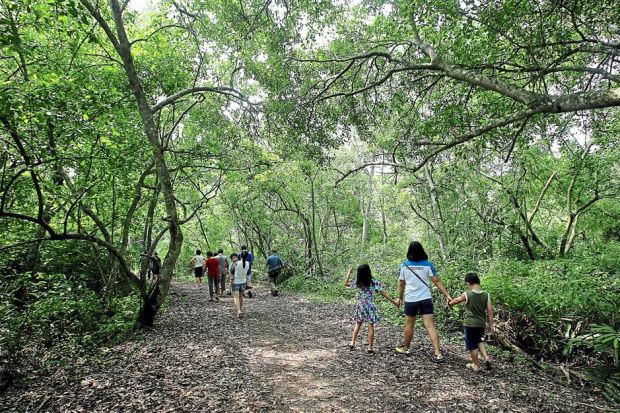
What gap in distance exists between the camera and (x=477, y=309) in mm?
5844

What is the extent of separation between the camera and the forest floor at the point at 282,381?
4.83 meters

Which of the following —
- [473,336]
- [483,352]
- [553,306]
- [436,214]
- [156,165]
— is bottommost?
[483,352]

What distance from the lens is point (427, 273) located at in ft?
20.7

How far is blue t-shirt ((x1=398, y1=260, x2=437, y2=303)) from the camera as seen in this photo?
20.7ft

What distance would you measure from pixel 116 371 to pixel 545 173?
15364 millimetres

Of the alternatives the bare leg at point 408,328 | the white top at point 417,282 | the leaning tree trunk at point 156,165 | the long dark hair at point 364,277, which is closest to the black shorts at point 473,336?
the white top at point 417,282

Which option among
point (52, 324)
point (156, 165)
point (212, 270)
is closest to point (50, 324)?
Answer: point (52, 324)

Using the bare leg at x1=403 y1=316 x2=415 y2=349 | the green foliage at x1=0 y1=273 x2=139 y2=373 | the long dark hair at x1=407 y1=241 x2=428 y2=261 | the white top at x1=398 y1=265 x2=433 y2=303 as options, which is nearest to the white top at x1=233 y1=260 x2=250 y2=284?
the green foliage at x1=0 y1=273 x2=139 y2=373

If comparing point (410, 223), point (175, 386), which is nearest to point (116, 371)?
point (175, 386)

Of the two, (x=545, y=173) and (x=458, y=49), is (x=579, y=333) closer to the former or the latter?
(x=458, y=49)

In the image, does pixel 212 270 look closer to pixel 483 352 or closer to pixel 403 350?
pixel 403 350

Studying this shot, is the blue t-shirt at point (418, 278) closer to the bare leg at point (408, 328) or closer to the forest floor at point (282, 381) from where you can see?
the bare leg at point (408, 328)

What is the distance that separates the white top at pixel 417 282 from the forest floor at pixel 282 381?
3.62ft

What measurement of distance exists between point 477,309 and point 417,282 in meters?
0.99
